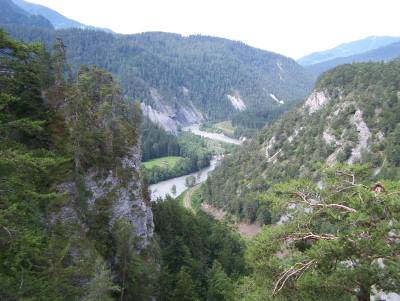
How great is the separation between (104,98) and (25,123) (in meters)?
38.6

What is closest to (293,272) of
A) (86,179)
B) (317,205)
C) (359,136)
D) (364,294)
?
(364,294)

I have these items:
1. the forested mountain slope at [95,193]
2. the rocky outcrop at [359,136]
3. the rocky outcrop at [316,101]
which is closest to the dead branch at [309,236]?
the forested mountain slope at [95,193]

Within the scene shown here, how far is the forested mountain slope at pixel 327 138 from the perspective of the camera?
3944 inches

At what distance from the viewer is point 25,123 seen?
12.6 m

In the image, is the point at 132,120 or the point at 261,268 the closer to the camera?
the point at 261,268

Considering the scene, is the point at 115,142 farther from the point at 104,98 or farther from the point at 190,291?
the point at 190,291

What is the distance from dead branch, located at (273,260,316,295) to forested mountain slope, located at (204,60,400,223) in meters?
78.8

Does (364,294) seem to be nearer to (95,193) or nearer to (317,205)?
(317,205)

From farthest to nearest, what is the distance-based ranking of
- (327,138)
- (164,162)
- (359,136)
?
(164,162) → (327,138) → (359,136)

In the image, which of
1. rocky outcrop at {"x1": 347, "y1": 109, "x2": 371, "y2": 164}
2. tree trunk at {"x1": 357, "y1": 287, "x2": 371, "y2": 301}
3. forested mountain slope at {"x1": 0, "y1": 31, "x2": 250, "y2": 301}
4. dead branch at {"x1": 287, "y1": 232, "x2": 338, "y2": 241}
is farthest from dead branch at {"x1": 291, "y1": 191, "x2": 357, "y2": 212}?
rocky outcrop at {"x1": 347, "y1": 109, "x2": 371, "y2": 164}

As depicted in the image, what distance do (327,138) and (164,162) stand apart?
280 feet

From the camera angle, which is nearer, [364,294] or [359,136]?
[364,294]

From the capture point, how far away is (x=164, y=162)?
17838 cm

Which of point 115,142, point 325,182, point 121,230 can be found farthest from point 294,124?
point 325,182
